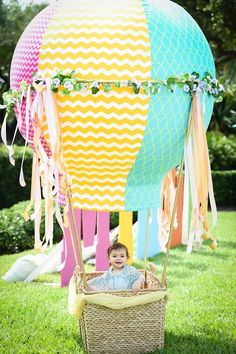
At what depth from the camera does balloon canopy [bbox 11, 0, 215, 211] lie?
3.35 meters

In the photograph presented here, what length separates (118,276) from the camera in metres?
3.99

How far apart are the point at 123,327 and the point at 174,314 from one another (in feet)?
3.74

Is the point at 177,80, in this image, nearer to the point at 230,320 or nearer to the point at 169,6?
the point at 169,6

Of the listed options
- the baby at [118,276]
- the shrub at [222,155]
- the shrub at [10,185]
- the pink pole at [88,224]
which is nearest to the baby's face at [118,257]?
the baby at [118,276]

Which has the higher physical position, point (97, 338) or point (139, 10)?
point (139, 10)

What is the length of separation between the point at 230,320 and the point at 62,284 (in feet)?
6.17

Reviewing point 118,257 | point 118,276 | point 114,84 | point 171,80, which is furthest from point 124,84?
point 118,276

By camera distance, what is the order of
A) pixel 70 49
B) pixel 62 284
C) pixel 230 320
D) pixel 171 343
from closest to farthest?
pixel 70 49, pixel 171 343, pixel 230 320, pixel 62 284

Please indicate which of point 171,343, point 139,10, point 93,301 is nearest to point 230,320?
point 171,343

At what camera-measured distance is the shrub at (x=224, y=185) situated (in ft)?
45.7

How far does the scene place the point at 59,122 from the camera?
11.2ft

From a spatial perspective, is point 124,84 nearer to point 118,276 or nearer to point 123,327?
point 118,276

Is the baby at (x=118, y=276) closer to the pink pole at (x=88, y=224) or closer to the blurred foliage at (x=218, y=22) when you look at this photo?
the pink pole at (x=88, y=224)

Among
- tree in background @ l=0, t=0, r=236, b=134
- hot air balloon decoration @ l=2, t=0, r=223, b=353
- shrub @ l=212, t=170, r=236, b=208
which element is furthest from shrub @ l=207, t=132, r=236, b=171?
hot air balloon decoration @ l=2, t=0, r=223, b=353
